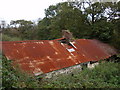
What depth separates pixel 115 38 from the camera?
1638 cm

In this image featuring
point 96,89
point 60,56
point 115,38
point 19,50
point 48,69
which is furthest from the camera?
point 115,38

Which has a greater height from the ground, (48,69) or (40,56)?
(40,56)

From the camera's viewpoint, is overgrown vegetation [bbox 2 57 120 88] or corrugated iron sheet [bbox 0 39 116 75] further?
corrugated iron sheet [bbox 0 39 116 75]

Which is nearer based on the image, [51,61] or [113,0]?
[51,61]

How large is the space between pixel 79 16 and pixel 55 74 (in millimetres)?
13127

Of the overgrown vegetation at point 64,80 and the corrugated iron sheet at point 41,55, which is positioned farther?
the corrugated iron sheet at point 41,55

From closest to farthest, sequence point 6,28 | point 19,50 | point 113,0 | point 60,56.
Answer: point 19,50, point 60,56, point 113,0, point 6,28

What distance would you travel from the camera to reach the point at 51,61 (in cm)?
900

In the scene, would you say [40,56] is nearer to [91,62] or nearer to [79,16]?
[91,62]

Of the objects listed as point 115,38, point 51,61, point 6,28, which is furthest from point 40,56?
point 6,28

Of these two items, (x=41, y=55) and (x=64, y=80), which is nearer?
(x=64, y=80)

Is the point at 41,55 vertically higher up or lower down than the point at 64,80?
higher up

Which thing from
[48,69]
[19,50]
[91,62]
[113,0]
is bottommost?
[91,62]

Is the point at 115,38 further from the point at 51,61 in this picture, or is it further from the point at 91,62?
the point at 51,61
